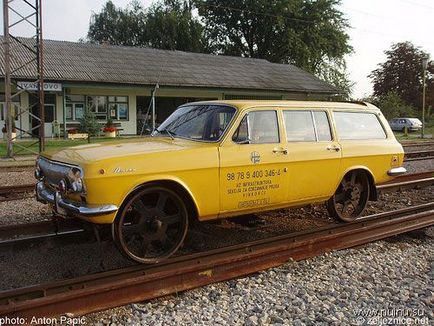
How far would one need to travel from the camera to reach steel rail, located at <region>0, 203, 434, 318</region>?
416 cm

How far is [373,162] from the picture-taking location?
7.10 metres

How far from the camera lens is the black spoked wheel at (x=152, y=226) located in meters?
4.99

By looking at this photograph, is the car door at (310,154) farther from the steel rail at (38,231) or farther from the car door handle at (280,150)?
the steel rail at (38,231)

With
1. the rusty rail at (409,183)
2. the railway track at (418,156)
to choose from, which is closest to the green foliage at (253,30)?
the railway track at (418,156)

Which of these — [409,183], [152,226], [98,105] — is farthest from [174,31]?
[152,226]

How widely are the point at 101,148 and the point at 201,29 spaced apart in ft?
159

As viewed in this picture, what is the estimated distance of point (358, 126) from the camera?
7156 millimetres

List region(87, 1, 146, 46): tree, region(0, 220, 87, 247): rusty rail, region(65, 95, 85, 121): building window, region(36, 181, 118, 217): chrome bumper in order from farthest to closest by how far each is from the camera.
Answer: region(87, 1, 146, 46): tree < region(65, 95, 85, 121): building window < region(0, 220, 87, 247): rusty rail < region(36, 181, 118, 217): chrome bumper

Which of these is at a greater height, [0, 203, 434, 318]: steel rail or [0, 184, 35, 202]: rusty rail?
[0, 184, 35, 202]: rusty rail

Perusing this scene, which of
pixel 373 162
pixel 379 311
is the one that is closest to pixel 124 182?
pixel 379 311

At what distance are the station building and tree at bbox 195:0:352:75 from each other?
15395 millimetres

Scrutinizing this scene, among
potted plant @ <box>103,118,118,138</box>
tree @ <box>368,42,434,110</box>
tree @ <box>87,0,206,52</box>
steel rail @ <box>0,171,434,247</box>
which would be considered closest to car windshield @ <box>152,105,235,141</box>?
steel rail @ <box>0,171,434,247</box>

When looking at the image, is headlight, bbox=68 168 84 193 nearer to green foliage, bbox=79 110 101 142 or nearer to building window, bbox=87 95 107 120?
green foliage, bbox=79 110 101 142

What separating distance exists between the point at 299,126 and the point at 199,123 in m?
1.35
